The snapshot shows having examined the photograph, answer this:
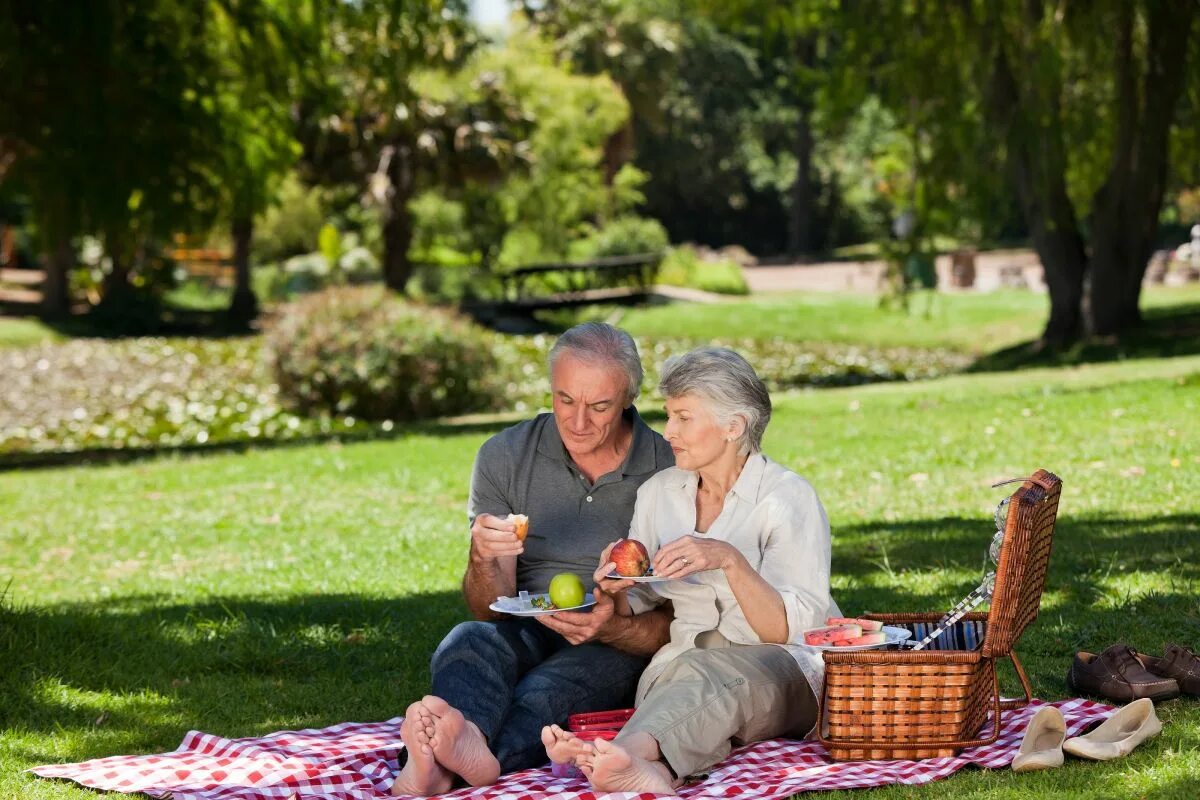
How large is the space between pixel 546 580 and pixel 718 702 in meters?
0.92

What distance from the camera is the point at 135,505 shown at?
1316 cm

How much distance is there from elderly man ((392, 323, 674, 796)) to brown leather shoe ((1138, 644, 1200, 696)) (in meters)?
1.66

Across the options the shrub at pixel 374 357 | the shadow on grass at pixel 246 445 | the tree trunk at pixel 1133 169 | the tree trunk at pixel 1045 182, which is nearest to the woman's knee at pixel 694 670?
the shadow on grass at pixel 246 445

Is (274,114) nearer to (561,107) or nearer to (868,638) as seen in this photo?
(868,638)

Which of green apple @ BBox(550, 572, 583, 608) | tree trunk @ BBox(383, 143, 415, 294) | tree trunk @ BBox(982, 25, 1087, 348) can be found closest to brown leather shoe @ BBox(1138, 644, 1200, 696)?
green apple @ BBox(550, 572, 583, 608)

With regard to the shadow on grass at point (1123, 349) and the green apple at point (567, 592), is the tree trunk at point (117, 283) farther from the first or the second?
the green apple at point (567, 592)

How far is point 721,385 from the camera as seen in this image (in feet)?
16.1

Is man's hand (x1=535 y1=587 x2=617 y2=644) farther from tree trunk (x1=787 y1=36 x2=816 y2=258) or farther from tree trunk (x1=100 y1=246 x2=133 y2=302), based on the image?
tree trunk (x1=787 y1=36 x2=816 y2=258)

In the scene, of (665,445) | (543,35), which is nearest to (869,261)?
(543,35)

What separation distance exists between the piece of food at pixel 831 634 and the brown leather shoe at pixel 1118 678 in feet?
3.58

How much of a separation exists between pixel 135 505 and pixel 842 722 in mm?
9457

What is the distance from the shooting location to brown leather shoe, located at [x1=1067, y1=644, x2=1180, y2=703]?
529cm

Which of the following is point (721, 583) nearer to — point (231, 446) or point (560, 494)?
point (560, 494)

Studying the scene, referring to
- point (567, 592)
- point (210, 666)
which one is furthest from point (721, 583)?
point (210, 666)
